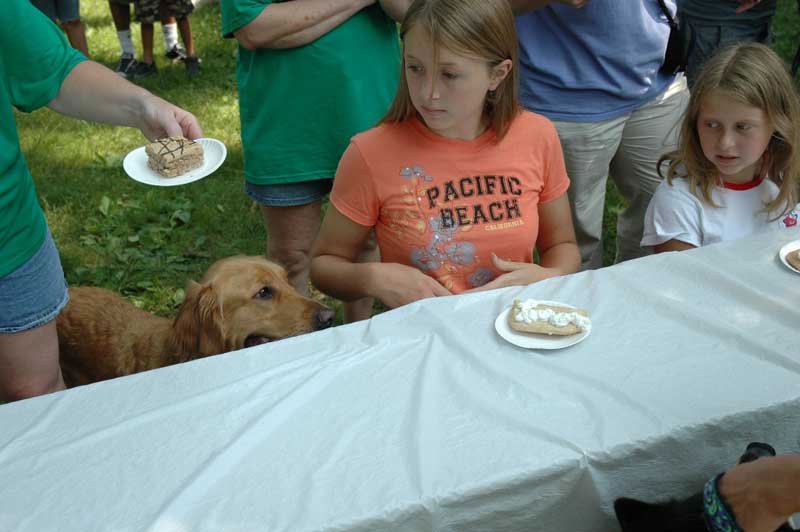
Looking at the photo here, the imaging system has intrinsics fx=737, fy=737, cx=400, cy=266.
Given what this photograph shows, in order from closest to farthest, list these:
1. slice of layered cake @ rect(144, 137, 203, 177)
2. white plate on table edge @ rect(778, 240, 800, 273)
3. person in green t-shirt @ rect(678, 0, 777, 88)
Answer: white plate on table edge @ rect(778, 240, 800, 273)
slice of layered cake @ rect(144, 137, 203, 177)
person in green t-shirt @ rect(678, 0, 777, 88)

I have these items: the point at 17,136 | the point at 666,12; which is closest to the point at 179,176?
the point at 17,136

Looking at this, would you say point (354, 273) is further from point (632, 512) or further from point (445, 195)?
point (632, 512)

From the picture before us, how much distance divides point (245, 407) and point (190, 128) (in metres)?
1.06

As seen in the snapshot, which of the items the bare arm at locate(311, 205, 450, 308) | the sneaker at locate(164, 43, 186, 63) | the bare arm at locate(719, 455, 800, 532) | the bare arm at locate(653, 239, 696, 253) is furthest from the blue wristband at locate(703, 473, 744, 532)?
the sneaker at locate(164, 43, 186, 63)

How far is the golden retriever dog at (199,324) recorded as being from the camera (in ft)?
7.68

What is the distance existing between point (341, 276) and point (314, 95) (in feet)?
2.62

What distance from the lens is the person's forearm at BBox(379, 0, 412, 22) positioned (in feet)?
8.57

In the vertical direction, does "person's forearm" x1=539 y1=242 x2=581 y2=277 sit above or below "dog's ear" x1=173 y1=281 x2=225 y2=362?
above

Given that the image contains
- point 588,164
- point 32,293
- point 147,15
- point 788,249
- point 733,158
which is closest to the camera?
point 788,249

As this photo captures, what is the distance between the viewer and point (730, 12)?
11.9ft

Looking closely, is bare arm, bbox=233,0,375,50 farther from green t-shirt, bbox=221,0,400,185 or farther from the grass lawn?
the grass lawn

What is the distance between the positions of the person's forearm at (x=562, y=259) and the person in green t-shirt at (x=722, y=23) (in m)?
1.63

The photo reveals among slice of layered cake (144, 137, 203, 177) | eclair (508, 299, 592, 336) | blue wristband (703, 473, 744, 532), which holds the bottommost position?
blue wristband (703, 473, 744, 532)

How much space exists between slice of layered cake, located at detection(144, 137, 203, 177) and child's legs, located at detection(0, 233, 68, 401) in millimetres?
435
